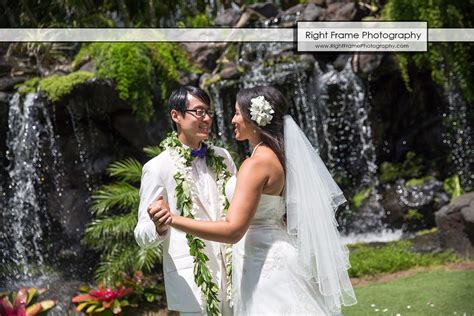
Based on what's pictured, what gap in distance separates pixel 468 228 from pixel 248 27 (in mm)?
5995

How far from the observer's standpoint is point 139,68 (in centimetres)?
1121

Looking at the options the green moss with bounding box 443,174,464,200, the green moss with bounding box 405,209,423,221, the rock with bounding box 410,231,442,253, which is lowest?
the rock with bounding box 410,231,442,253

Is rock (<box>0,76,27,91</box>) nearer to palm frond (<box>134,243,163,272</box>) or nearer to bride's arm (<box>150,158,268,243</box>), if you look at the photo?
palm frond (<box>134,243,163,272</box>)

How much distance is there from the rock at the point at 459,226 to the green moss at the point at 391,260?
0.58 ft

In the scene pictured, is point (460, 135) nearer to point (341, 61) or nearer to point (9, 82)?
point (341, 61)

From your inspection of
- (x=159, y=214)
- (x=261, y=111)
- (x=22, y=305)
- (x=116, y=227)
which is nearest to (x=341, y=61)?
(x=116, y=227)

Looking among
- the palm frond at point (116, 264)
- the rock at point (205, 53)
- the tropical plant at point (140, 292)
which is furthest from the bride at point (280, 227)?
the rock at point (205, 53)

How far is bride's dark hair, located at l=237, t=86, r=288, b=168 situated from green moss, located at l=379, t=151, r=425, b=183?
31.1ft

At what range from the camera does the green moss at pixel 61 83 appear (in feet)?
36.7

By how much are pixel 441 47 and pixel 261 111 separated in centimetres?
894

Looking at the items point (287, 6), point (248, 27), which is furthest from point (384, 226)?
point (287, 6)

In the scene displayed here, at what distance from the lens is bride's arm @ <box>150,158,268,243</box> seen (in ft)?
11.7

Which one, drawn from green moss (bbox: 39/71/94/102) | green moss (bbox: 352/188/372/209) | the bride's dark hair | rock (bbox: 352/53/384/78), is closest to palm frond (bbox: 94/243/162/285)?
green moss (bbox: 39/71/94/102)

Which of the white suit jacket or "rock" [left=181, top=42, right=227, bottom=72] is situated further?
"rock" [left=181, top=42, right=227, bottom=72]
